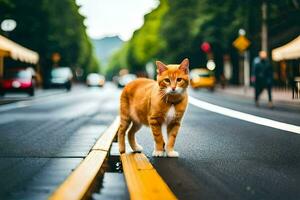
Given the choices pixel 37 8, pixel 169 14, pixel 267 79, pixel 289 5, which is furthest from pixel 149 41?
pixel 267 79

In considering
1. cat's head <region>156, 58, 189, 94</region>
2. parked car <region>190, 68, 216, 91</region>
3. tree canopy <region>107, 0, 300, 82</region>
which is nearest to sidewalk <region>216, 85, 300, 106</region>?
tree canopy <region>107, 0, 300, 82</region>

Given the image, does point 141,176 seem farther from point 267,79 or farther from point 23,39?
point 23,39

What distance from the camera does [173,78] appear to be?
6699 mm

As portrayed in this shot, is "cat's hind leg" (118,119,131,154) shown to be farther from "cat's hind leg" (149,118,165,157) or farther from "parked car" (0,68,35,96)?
"parked car" (0,68,35,96)

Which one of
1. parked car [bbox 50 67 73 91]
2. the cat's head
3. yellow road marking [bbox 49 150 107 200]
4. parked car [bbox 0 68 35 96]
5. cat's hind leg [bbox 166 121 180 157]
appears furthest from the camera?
parked car [bbox 50 67 73 91]

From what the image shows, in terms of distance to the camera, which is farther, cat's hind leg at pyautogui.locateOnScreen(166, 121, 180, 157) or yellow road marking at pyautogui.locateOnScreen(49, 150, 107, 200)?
cat's hind leg at pyautogui.locateOnScreen(166, 121, 180, 157)

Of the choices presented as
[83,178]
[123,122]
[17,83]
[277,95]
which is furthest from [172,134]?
[17,83]

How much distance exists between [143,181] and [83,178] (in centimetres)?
52

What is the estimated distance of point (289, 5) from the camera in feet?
110

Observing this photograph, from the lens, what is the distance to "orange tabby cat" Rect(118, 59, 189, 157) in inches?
264

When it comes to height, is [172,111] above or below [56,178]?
above

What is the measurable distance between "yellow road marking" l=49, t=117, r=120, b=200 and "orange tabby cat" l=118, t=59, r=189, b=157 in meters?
0.50

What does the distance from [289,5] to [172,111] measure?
28.4 metres

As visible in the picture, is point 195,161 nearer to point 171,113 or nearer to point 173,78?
point 171,113
